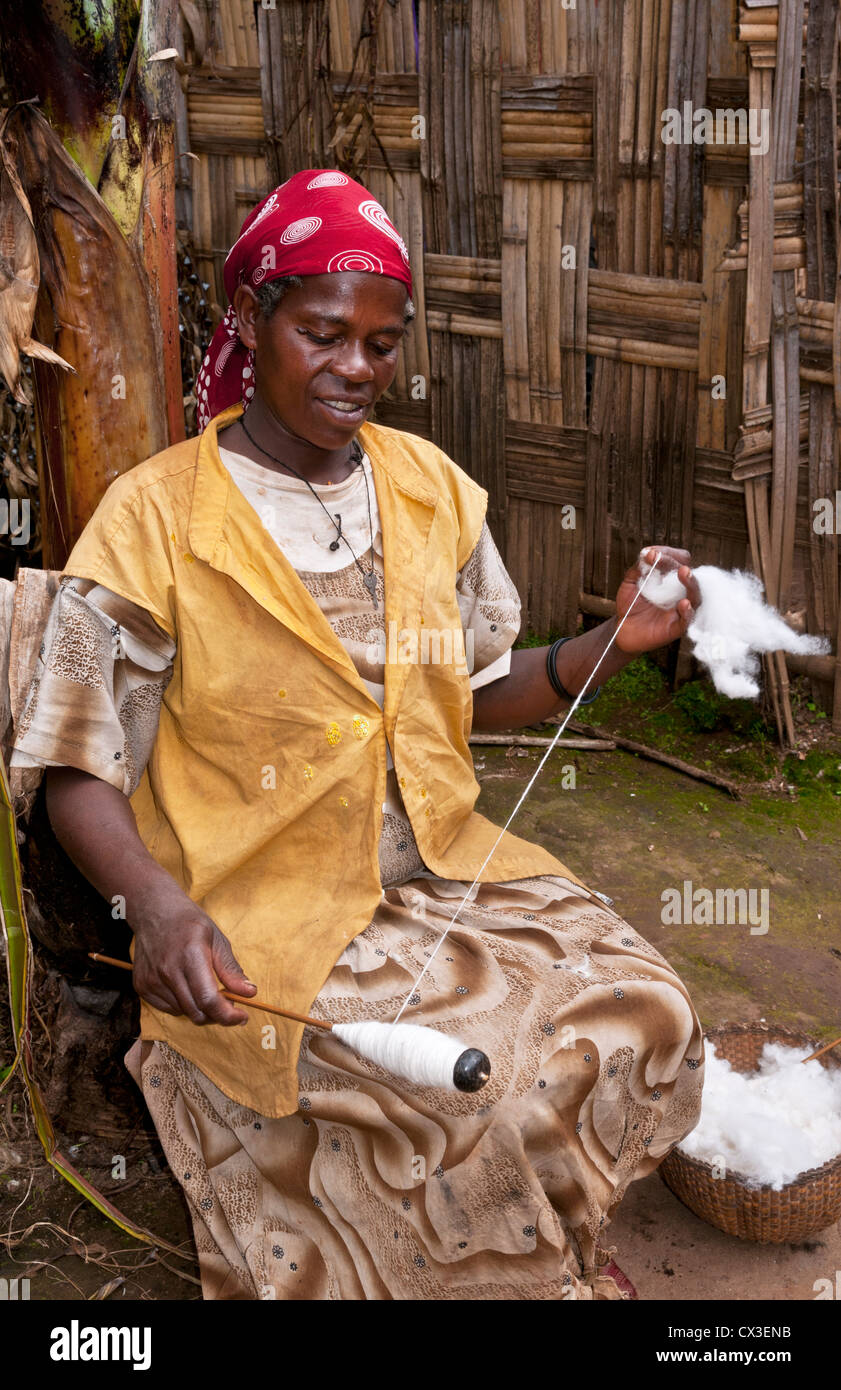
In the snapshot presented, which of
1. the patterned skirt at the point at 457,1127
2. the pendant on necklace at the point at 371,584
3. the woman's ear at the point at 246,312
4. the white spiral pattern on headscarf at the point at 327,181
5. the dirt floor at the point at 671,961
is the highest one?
the white spiral pattern on headscarf at the point at 327,181

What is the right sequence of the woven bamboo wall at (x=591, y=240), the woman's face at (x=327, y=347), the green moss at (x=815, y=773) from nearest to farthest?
the woman's face at (x=327, y=347) → the woven bamboo wall at (x=591, y=240) → the green moss at (x=815, y=773)

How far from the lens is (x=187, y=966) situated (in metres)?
1.98

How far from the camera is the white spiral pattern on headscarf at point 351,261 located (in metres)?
2.17

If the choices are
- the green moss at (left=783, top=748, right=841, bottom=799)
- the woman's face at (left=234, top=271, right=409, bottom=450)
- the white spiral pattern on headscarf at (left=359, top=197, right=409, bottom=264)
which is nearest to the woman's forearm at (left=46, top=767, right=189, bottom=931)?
the woman's face at (left=234, top=271, right=409, bottom=450)

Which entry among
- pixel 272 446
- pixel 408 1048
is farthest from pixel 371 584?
pixel 408 1048

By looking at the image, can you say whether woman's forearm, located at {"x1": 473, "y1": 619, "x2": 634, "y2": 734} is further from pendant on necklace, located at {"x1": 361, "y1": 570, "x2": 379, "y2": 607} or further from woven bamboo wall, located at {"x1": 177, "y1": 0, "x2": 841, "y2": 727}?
woven bamboo wall, located at {"x1": 177, "y1": 0, "x2": 841, "y2": 727}

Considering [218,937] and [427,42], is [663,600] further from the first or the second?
[427,42]

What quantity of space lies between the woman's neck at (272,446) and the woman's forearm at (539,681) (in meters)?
0.60

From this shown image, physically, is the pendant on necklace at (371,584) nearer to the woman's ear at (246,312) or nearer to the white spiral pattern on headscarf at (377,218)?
the woman's ear at (246,312)

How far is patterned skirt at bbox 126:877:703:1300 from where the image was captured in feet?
6.54

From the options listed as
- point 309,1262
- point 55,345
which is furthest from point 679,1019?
point 55,345

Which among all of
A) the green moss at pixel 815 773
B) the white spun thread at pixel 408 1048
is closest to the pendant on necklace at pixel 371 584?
the white spun thread at pixel 408 1048

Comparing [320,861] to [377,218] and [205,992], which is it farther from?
[377,218]

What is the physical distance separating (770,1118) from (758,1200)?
269mm
